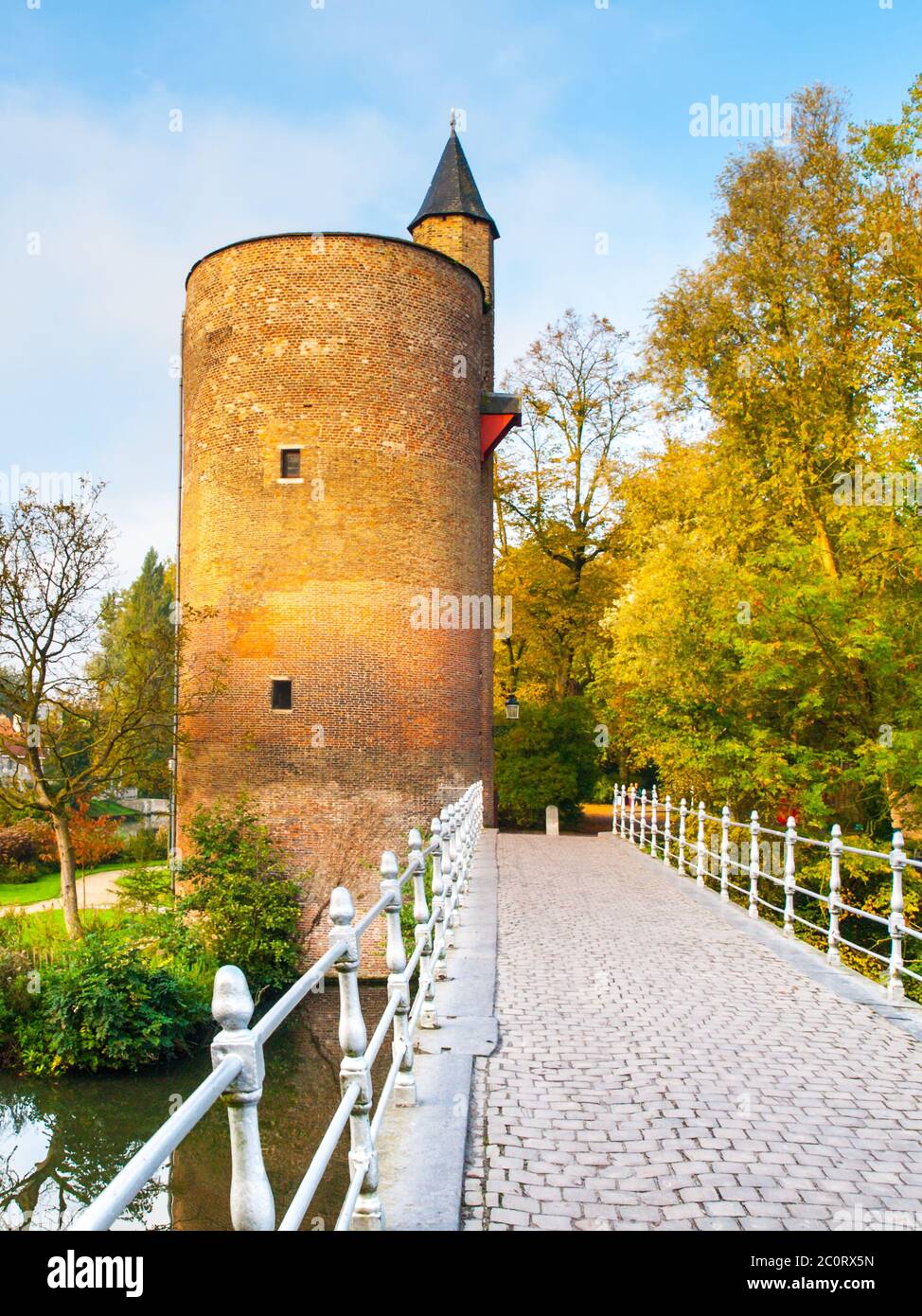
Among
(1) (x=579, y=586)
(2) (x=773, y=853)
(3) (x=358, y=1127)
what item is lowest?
(2) (x=773, y=853)

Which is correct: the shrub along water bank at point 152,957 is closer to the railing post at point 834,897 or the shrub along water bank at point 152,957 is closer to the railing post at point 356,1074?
the railing post at point 834,897

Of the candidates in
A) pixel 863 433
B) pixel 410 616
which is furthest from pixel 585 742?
pixel 863 433

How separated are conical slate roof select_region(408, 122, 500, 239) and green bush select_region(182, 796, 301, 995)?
15355 millimetres

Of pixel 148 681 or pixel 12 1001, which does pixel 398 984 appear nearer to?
pixel 12 1001

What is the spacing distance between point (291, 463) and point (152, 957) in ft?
31.3

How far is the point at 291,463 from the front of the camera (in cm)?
2059

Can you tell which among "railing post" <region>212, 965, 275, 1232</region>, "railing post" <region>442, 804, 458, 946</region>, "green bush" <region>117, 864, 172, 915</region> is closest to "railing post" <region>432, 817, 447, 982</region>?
"railing post" <region>442, 804, 458, 946</region>

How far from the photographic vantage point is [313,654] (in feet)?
66.7

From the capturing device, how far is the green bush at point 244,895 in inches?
741

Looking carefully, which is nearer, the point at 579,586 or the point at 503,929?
the point at 503,929

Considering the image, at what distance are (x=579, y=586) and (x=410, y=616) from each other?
14.0m

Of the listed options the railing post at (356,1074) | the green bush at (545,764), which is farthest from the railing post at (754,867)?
the green bush at (545,764)

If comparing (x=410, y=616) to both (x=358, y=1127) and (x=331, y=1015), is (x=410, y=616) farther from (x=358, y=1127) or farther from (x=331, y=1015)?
(x=358, y=1127)
